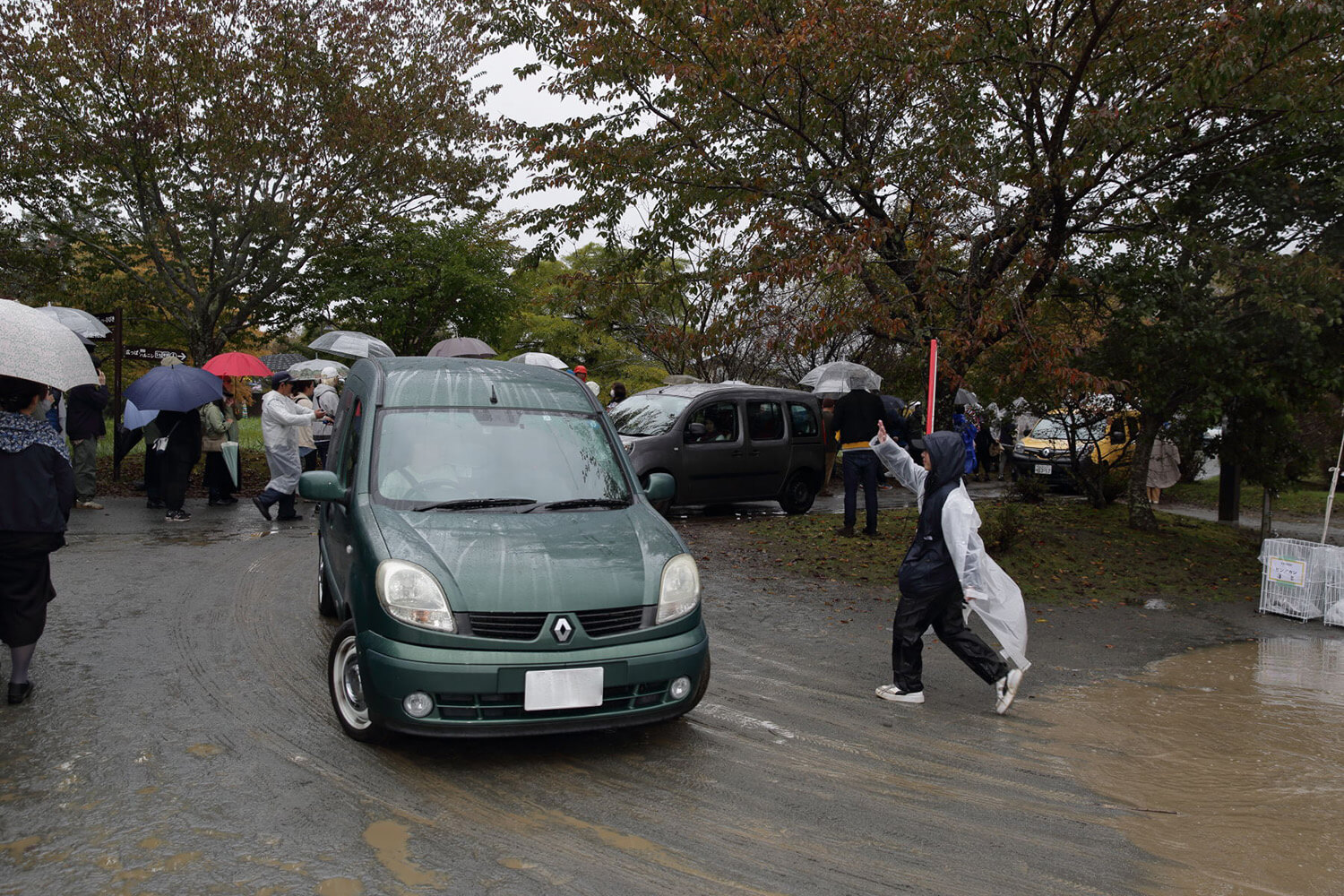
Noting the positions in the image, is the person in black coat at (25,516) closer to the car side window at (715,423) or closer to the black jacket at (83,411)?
the black jacket at (83,411)

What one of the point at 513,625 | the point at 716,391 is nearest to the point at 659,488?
the point at 513,625

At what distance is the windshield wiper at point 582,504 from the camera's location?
5.34 metres

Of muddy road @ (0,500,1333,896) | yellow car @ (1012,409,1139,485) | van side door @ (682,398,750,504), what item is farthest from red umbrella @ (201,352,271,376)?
yellow car @ (1012,409,1139,485)

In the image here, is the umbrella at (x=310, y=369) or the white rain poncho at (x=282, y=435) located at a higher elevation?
the umbrella at (x=310, y=369)

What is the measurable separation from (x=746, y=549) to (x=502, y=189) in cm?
974

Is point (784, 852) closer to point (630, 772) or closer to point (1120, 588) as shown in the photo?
point (630, 772)

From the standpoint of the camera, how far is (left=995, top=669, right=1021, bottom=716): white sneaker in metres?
5.82

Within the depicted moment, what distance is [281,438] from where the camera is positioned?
11727mm

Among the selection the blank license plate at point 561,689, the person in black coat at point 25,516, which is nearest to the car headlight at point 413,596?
the blank license plate at point 561,689

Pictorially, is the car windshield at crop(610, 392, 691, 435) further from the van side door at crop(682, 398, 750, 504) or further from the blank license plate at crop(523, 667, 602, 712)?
the blank license plate at crop(523, 667, 602, 712)

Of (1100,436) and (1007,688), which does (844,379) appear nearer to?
(1100,436)

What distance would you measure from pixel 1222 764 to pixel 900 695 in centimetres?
174

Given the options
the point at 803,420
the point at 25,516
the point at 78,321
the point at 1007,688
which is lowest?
the point at 1007,688

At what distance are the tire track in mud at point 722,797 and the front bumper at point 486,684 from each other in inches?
10.7
